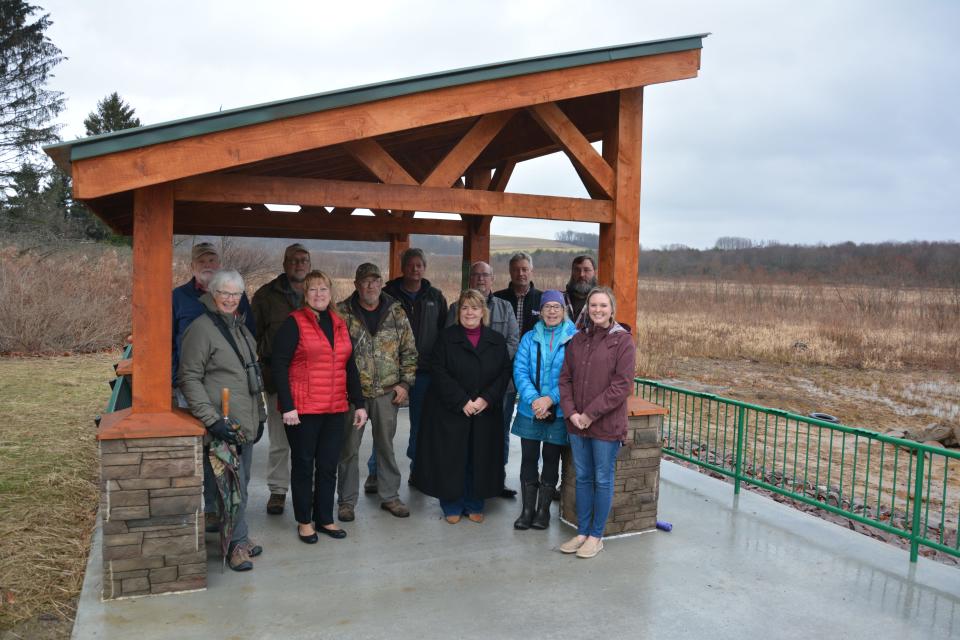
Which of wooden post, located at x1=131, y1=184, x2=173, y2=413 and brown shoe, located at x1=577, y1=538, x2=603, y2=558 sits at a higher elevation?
wooden post, located at x1=131, y1=184, x2=173, y2=413

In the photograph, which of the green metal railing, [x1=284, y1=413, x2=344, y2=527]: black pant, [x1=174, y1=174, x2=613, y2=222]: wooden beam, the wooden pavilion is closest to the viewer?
the wooden pavilion

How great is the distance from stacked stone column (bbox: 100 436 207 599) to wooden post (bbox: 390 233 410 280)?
4900 mm

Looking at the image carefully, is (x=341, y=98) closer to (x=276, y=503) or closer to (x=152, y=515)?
(x=152, y=515)

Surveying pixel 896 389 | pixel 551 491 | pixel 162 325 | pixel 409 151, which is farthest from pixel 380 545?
pixel 896 389

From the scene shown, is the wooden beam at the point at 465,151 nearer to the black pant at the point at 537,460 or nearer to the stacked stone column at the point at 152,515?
the black pant at the point at 537,460

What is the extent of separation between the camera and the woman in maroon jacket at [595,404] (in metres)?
4.32

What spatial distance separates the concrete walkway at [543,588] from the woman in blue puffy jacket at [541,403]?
0.23 metres

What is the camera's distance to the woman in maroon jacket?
432 centimetres

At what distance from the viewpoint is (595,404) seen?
14.1ft

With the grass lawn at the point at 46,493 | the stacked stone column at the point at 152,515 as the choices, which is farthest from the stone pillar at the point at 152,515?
the grass lawn at the point at 46,493

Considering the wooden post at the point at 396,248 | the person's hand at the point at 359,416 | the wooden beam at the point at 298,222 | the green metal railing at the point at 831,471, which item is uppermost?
the wooden beam at the point at 298,222

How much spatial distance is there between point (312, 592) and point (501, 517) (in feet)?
5.29

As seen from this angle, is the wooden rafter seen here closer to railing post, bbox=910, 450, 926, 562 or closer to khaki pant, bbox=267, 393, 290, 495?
khaki pant, bbox=267, 393, 290, 495

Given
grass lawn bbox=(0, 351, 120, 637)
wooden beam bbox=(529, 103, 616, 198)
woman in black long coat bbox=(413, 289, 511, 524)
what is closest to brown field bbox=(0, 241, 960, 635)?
grass lawn bbox=(0, 351, 120, 637)
